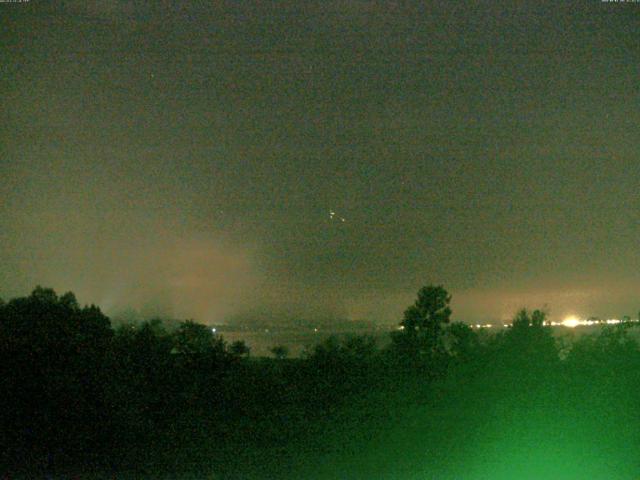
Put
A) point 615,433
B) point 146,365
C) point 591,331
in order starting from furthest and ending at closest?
point 591,331
point 146,365
point 615,433

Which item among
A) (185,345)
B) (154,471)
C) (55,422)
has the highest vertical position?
(185,345)

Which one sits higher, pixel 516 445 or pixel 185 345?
pixel 185 345

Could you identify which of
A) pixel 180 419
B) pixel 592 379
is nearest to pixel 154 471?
pixel 180 419

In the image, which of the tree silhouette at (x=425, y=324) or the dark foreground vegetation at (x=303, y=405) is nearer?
the dark foreground vegetation at (x=303, y=405)

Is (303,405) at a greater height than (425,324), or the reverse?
(425,324)

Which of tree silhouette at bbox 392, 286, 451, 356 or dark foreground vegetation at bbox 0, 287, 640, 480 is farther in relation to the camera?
tree silhouette at bbox 392, 286, 451, 356

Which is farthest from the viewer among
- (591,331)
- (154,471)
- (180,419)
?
(591,331)

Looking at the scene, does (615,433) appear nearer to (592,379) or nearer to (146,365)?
(592,379)

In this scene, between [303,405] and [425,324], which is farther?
[425,324]
